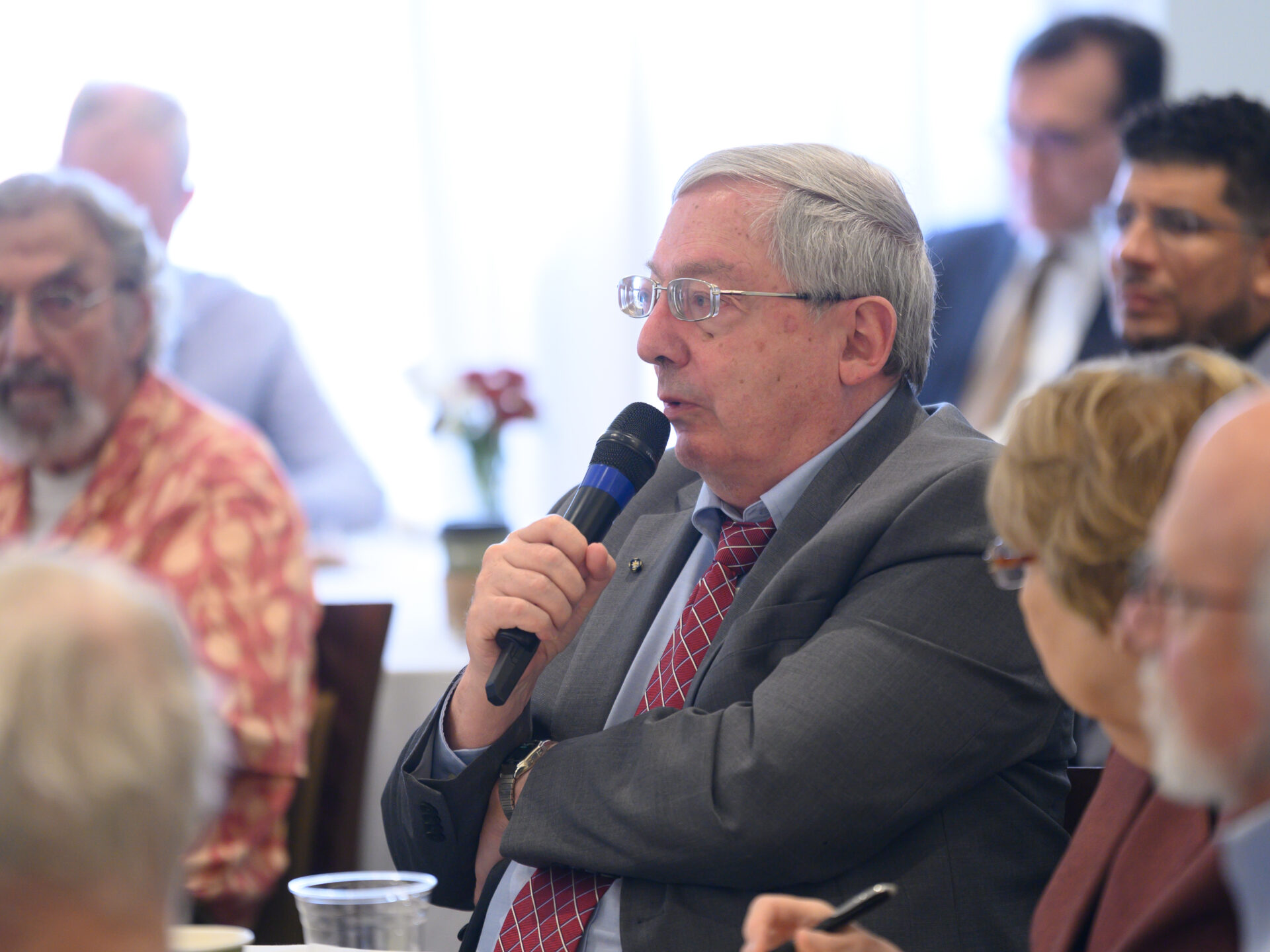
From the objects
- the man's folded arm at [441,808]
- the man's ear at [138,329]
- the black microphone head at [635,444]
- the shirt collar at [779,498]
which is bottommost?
the man's folded arm at [441,808]

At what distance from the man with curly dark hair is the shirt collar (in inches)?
35.2

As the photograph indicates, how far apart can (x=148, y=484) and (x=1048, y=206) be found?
2192 mm

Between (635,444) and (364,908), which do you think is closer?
(364,908)

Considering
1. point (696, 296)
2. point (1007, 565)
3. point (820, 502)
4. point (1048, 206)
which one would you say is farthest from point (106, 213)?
point (1048, 206)

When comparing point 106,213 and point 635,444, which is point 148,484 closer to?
point 106,213

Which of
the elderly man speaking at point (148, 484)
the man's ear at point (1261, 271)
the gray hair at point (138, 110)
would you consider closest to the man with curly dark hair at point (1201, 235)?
the man's ear at point (1261, 271)

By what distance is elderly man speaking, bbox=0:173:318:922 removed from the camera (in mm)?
2014

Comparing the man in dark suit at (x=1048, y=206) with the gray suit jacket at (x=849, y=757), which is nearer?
the gray suit jacket at (x=849, y=757)

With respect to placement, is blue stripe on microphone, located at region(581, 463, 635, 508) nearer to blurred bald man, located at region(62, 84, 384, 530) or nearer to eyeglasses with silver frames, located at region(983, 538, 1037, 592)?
eyeglasses with silver frames, located at region(983, 538, 1037, 592)

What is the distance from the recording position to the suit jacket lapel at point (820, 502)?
1.60m

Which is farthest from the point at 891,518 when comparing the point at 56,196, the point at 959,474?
the point at 56,196

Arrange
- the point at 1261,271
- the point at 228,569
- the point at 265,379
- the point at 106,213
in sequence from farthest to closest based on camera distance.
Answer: the point at 265,379, the point at 1261,271, the point at 106,213, the point at 228,569

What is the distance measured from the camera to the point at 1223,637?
75 centimetres

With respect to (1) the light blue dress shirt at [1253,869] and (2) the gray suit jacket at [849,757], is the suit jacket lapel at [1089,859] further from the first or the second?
(1) the light blue dress shirt at [1253,869]
